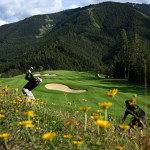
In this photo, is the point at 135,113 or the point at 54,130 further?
the point at 54,130

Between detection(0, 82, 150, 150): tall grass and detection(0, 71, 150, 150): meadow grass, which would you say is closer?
detection(0, 82, 150, 150): tall grass

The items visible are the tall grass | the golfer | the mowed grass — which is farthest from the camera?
the mowed grass

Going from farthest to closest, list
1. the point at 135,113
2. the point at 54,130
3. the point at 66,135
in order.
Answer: the point at 54,130 < the point at 135,113 < the point at 66,135

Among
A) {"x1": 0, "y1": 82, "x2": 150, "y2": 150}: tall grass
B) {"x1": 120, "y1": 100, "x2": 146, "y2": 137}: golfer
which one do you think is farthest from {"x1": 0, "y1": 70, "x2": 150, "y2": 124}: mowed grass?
{"x1": 0, "y1": 82, "x2": 150, "y2": 150}: tall grass

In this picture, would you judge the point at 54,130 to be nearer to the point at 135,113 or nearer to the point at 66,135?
the point at 135,113

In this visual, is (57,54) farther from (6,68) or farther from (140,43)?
(140,43)

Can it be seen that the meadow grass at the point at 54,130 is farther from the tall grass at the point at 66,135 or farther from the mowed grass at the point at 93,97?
the mowed grass at the point at 93,97

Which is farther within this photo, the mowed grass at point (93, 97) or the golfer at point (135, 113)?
the mowed grass at point (93, 97)

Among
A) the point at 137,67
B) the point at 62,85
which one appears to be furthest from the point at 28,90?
the point at 137,67

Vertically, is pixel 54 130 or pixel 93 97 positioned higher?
pixel 54 130

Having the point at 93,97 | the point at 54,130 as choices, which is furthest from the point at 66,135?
the point at 93,97

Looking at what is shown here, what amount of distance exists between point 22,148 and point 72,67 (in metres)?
161

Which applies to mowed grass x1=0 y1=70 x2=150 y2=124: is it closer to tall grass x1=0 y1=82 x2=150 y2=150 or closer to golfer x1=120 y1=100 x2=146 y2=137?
golfer x1=120 y1=100 x2=146 y2=137

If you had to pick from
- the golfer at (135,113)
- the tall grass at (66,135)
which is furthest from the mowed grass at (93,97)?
the tall grass at (66,135)
